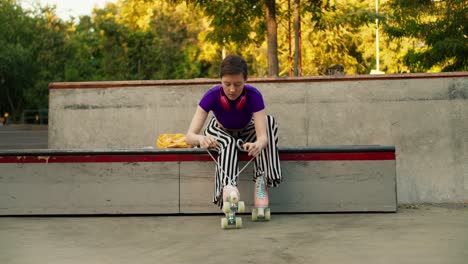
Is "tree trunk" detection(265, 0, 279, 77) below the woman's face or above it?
above

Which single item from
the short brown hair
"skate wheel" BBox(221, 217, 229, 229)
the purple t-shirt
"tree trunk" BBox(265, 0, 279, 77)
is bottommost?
"skate wheel" BBox(221, 217, 229, 229)

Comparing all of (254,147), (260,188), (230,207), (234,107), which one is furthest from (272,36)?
(230,207)

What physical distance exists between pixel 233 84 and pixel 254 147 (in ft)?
1.78

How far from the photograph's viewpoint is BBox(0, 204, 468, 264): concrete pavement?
3.98 meters

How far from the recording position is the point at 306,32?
84.1 feet

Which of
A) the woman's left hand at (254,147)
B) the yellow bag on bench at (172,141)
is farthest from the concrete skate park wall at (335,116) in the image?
the woman's left hand at (254,147)

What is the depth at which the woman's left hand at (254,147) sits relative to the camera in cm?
524

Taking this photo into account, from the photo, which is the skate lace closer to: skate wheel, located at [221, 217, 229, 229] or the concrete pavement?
the concrete pavement

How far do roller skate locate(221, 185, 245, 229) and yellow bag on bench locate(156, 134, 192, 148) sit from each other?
62.9 inches

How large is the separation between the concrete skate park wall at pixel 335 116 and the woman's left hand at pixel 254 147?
2.06 meters

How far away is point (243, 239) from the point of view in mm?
4641

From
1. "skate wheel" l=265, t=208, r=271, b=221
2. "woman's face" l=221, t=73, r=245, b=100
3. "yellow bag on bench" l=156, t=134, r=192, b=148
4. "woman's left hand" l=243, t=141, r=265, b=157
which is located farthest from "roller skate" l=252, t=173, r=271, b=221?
"yellow bag on bench" l=156, t=134, r=192, b=148

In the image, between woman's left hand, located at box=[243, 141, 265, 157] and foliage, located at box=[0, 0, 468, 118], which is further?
foliage, located at box=[0, 0, 468, 118]

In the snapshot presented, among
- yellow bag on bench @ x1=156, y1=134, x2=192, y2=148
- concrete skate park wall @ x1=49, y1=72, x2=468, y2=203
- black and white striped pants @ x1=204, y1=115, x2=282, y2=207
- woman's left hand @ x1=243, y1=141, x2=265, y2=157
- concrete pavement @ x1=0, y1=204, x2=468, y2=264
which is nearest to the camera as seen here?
concrete pavement @ x1=0, y1=204, x2=468, y2=264
